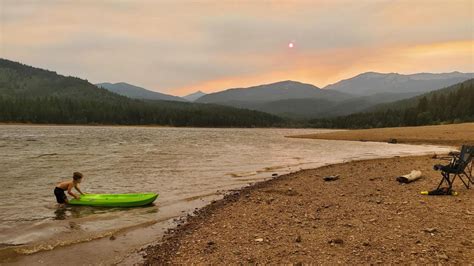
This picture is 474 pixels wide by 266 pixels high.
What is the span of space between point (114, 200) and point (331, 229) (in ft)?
36.5

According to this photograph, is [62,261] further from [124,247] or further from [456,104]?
[456,104]

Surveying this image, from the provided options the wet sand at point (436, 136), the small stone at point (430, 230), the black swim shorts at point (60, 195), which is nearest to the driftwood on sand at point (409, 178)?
the small stone at point (430, 230)

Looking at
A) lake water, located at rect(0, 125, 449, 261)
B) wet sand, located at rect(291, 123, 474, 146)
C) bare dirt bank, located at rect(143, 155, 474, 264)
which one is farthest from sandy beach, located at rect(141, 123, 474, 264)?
wet sand, located at rect(291, 123, 474, 146)

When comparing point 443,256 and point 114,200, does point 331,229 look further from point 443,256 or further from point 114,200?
point 114,200

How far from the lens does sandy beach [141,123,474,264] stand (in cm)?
862

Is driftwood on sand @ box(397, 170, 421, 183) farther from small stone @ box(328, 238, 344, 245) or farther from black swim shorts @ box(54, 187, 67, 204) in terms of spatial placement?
black swim shorts @ box(54, 187, 67, 204)

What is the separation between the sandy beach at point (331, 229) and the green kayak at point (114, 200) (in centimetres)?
339

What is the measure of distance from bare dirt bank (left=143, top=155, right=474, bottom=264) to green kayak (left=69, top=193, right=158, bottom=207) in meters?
3.34

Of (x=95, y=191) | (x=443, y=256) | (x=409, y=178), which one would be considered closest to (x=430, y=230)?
(x=443, y=256)

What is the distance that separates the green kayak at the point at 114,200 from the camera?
1742 centimetres

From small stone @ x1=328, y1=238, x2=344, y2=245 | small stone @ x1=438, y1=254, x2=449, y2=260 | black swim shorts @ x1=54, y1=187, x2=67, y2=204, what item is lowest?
black swim shorts @ x1=54, y1=187, x2=67, y2=204

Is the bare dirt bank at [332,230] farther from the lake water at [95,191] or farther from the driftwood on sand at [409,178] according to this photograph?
the lake water at [95,191]

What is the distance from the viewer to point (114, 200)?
1748cm

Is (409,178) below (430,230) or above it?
above
